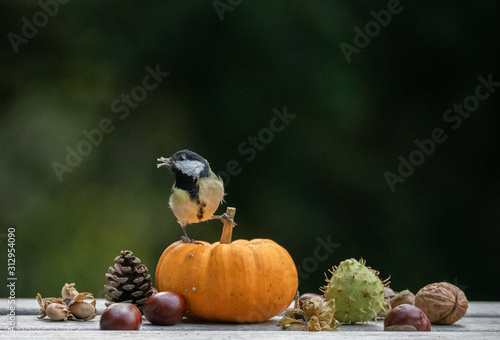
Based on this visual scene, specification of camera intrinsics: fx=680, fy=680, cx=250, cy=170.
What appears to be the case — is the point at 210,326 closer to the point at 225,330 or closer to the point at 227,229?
the point at 225,330

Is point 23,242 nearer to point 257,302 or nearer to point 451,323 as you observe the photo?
point 257,302

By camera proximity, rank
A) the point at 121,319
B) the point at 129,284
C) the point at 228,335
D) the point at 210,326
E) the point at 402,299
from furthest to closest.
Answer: the point at 402,299, the point at 129,284, the point at 210,326, the point at 121,319, the point at 228,335

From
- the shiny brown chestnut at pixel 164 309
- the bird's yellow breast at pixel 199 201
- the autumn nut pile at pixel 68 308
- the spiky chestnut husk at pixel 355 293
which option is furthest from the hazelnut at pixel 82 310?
the spiky chestnut husk at pixel 355 293

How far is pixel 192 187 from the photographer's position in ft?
4.87

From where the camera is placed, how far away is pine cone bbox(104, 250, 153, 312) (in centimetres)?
151

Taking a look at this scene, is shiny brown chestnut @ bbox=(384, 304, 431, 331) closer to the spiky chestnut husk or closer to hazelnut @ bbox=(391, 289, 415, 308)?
the spiky chestnut husk

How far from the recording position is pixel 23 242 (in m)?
2.55

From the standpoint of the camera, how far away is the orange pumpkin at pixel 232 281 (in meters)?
1.42

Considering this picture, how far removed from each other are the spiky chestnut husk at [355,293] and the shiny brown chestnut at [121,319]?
0.42 m

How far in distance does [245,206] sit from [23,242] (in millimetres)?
844

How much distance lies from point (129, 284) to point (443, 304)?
691 mm

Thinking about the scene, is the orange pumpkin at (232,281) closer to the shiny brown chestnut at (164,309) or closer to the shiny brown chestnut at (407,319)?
the shiny brown chestnut at (164,309)

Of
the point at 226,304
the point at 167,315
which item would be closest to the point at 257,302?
the point at 226,304

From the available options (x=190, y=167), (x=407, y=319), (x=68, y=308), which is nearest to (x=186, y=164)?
(x=190, y=167)
